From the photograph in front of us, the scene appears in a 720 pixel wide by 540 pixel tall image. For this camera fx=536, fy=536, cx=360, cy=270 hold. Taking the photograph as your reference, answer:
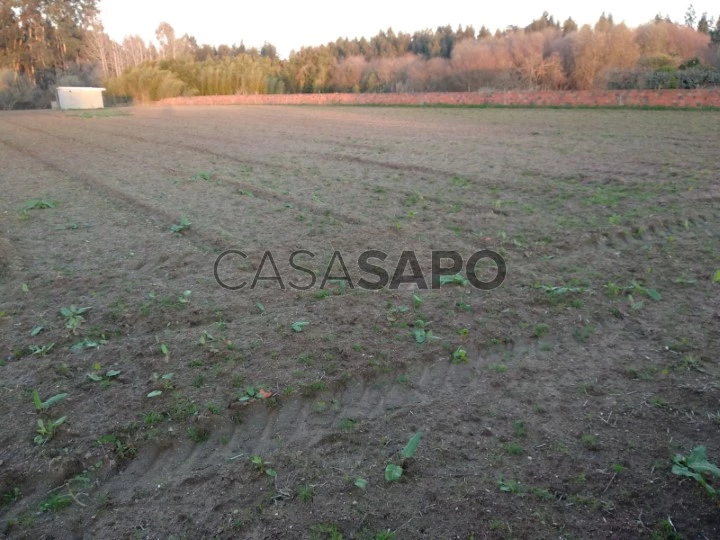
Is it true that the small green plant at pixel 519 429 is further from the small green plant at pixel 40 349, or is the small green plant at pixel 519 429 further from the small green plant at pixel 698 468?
the small green plant at pixel 40 349

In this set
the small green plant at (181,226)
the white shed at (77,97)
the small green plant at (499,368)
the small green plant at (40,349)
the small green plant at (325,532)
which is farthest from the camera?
the white shed at (77,97)

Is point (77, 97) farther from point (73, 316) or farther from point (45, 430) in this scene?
point (45, 430)

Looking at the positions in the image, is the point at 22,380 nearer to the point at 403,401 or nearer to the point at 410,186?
the point at 403,401

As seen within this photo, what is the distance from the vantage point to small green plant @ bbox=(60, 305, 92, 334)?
13.2 ft

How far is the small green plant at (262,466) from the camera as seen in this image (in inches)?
103

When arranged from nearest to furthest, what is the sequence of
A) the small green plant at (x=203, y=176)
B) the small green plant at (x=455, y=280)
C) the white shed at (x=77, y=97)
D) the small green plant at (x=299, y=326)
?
the small green plant at (x=299, y=326) < the small green plant at (x=455, y=280) < the small green plant at (x=203, y=176) < the white shed at (x=77, y=97)

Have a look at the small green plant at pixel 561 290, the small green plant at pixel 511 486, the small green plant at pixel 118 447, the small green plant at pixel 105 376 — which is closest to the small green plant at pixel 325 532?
the small green plant at pixel 511 486

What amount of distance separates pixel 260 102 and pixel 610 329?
4182 centimetres

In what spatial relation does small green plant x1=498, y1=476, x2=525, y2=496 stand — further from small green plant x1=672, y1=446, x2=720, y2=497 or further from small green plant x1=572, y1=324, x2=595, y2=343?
small green plant x1=572, y1=324, x2=595, y2=343

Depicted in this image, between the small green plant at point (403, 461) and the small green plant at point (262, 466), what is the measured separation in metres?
0.56

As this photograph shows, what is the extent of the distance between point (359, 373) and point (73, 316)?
237 cm

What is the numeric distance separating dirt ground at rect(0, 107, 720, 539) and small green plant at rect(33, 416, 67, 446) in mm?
13

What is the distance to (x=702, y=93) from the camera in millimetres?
21297

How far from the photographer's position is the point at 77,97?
4162 cm
